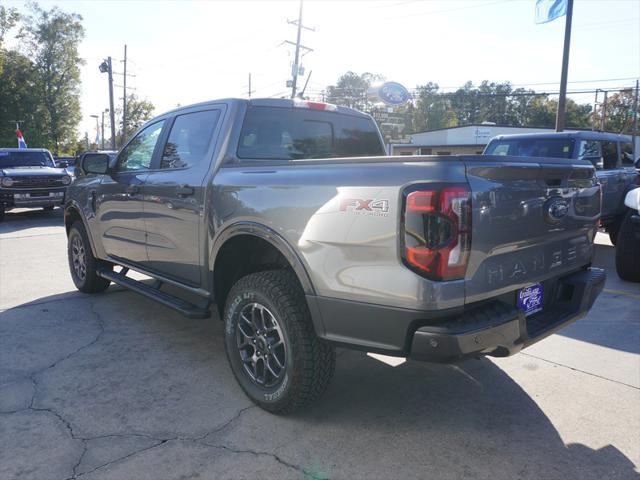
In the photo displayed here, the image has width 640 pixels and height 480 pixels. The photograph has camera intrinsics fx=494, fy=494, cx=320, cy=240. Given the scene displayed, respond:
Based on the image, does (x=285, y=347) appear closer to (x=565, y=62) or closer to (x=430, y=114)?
(x=565, y=62)

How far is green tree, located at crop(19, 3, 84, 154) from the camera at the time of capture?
149 ft

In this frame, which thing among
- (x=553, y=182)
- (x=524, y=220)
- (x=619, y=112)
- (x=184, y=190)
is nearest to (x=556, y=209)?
(x=553, y=182)

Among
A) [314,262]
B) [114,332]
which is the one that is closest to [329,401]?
[314,262]

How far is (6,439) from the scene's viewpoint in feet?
8.68

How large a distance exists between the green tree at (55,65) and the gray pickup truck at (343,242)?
48594 millimetres

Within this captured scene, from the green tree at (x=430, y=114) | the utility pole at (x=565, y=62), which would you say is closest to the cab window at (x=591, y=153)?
the utility pole at (x=565, y=62)

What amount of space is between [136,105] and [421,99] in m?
52.8

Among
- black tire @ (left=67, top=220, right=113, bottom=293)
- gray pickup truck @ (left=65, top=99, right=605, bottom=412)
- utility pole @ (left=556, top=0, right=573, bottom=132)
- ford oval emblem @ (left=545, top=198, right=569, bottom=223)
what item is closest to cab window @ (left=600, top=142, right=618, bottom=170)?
gray pickup truck @ (left=65, top=99, right=605, bottom=412)

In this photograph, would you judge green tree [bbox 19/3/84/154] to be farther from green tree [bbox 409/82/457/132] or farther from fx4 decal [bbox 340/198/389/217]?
green tree [bbox 409/82/457/132]

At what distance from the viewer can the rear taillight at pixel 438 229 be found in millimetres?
2127

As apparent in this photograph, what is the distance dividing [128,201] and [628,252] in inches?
227

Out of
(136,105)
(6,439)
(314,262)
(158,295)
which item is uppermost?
(136,105)

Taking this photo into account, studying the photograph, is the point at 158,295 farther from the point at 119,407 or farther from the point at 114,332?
the point at 119,407

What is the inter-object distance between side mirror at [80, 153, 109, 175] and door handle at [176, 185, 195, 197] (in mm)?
1488
